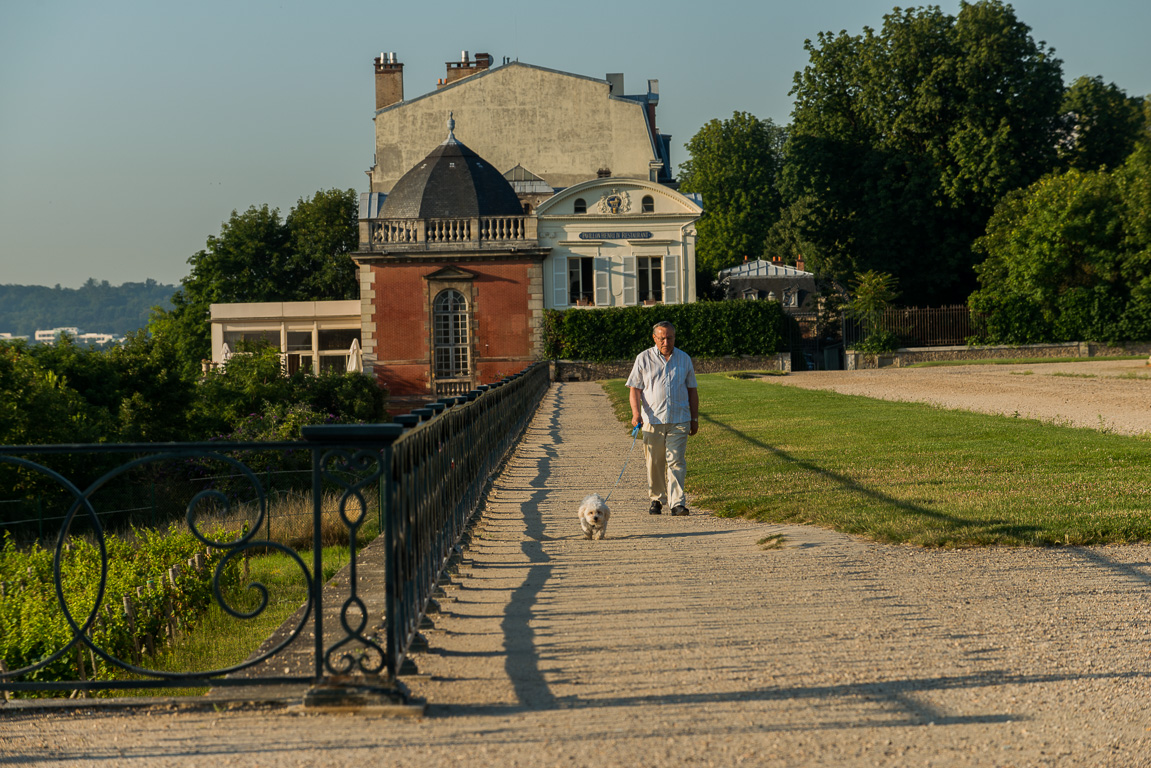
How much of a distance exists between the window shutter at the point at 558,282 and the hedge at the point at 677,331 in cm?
55

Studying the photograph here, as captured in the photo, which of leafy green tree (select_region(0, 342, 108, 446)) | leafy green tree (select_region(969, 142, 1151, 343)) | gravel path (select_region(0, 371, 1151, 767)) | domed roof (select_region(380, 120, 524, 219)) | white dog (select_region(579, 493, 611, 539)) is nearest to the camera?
gravel path (select_region(0, 371, 1151, 767))

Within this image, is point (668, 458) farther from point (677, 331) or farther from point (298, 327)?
point (298, 327)

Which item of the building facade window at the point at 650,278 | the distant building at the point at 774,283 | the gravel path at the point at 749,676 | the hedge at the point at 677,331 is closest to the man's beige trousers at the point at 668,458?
the gravel path at the point at 749,676

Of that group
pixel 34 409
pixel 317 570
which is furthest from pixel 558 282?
pixel 317 570

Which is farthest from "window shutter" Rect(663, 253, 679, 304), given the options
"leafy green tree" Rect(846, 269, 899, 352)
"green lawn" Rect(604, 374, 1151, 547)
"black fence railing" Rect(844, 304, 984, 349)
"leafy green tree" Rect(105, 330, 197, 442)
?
"green lawn" Rect(604, 374, 1151, 547)

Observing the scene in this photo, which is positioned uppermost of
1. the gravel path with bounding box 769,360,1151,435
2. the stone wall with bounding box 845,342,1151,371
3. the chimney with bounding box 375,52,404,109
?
the chimney with bounding box 375,52,404,109

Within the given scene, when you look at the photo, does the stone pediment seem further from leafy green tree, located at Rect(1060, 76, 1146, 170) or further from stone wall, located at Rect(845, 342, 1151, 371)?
leafy green tree, located at Rect(1060, 76, 1146, 170)

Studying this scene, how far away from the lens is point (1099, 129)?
4612cm

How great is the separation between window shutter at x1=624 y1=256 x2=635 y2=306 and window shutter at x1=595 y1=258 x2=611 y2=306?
69cm

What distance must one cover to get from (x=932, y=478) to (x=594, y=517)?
3.57m

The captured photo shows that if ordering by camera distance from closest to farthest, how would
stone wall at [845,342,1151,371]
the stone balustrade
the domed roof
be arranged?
stone wall at [845,342,1151,371]
the stone balustrade
the domed roof

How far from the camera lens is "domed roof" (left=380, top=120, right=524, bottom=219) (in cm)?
4131

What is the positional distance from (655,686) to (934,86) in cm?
4304

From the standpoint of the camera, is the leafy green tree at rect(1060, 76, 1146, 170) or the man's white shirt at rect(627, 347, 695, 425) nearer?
the man's white shirt at rect(627, 347, 695, 425)
